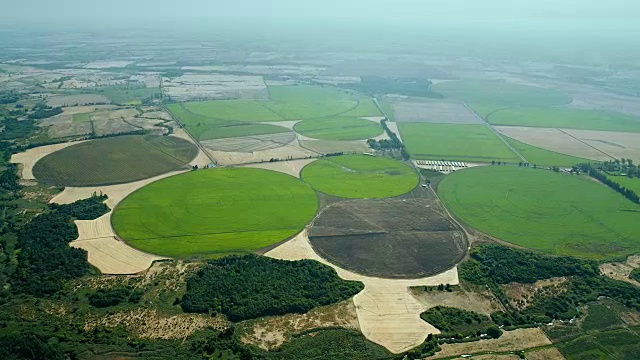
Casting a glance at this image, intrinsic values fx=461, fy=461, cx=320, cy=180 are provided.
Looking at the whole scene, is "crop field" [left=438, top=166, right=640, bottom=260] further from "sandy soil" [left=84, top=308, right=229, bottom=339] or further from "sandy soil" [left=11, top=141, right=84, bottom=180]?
"sandy soil" [left=11, top=141, right=84, bottom=180]

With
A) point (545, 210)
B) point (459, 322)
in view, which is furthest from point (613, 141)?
point (459, 322)

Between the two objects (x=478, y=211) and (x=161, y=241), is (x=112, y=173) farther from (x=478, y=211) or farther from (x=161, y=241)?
(x=478, y=211)

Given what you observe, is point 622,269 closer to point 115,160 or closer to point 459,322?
point 459,322

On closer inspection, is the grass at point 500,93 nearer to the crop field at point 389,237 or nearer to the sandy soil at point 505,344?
the crop field at point 389,237

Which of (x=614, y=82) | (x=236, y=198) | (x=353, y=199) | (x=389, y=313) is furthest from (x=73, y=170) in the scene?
(x=614, y=82)

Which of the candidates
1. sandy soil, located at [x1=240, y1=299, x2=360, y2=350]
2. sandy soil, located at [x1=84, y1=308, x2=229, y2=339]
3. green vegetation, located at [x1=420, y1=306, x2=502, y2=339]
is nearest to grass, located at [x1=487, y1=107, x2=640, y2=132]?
green vegetation, located at [x1=420, y1=306, x2=502, y2=339]

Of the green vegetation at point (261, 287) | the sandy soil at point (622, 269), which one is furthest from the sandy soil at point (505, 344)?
the sandy soil at point (622, 269)
